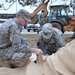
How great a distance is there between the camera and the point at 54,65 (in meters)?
3.59

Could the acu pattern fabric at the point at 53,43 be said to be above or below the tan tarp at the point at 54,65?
below

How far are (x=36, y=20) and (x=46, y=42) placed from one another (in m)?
18.9

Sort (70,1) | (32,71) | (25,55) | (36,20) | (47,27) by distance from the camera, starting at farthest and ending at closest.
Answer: (70,1) < (36,20) < (47,27) < (25,55) < (32,71)

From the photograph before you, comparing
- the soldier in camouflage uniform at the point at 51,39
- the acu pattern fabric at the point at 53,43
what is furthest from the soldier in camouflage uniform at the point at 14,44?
the acu pattern fabric at the point at 53,43

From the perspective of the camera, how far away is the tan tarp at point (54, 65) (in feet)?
11.3

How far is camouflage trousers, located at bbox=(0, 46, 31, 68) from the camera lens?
163 inches

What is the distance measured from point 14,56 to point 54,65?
808 mm

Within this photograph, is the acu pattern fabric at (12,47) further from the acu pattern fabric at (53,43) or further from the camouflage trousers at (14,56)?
the acu pattern fabric at (53,43)

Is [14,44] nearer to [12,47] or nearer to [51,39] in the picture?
[12,47]

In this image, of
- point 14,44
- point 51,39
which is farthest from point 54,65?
point 51,39

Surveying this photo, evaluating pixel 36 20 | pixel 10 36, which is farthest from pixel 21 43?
pixel 36 20

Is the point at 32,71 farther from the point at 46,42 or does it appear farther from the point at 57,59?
the point at 46,42

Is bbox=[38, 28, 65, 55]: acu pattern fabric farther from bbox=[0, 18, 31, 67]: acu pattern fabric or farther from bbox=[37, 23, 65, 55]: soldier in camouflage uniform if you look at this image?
bbox=[0, 18, 31, 67]: acu pattern fabric

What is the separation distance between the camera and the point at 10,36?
421 centimetres
